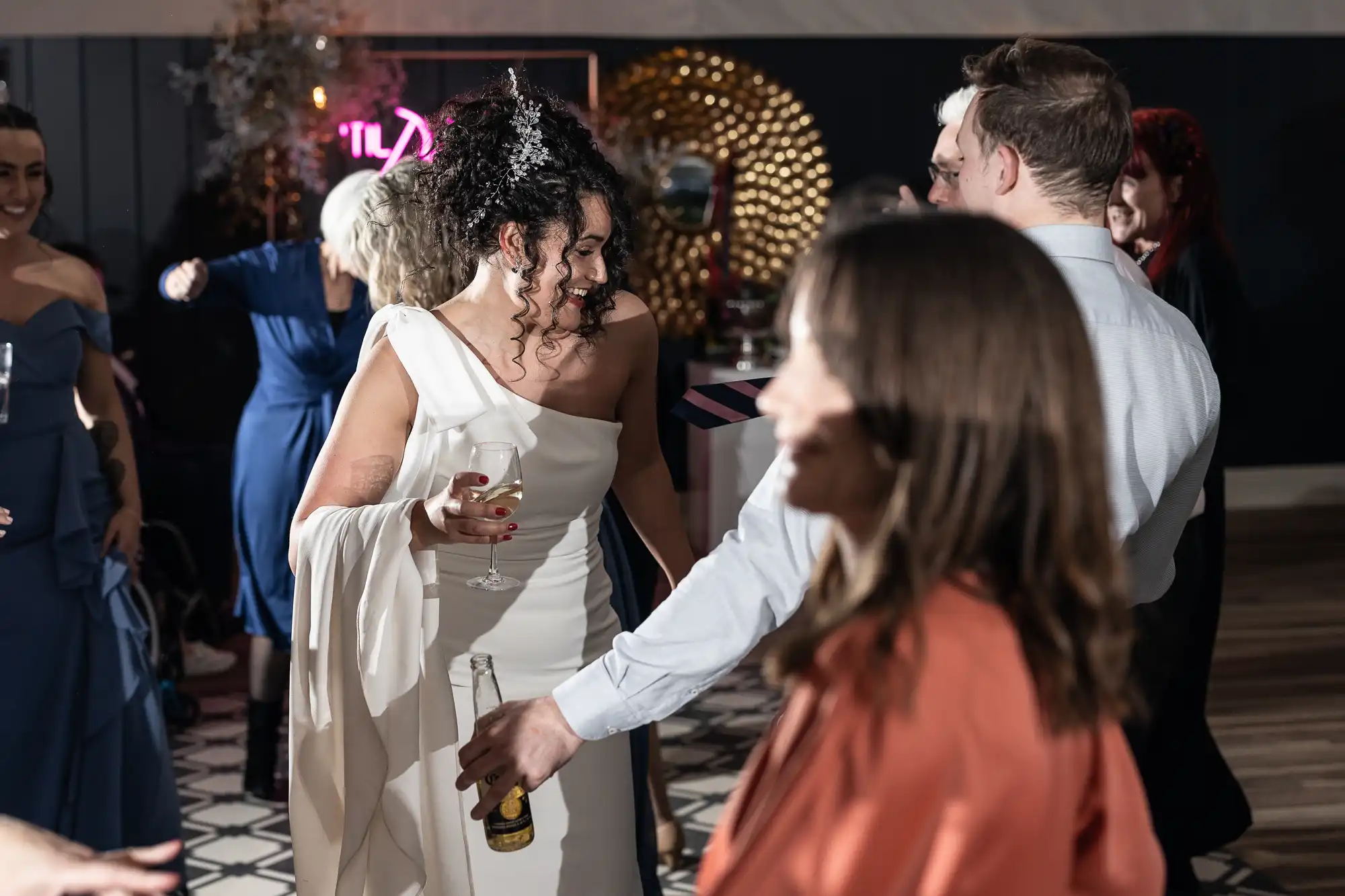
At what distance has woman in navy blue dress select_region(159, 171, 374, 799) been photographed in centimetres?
418

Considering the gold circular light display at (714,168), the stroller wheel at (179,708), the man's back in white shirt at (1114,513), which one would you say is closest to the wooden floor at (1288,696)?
the man's back in white shirt at (1114,513)

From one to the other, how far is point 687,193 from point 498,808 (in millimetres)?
6713

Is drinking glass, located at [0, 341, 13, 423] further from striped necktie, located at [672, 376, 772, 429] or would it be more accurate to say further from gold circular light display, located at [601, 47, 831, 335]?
gold circular light display, located at [601, 47, 831, 335]

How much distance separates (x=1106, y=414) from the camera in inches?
70.4

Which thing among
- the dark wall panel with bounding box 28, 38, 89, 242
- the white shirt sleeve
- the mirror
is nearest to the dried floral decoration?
the dark wall panel with bounding box 28, 38, 89, 242

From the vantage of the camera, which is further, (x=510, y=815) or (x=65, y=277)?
(x=65, y=277)

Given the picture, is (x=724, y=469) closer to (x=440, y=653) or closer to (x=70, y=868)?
(x=440, y=653)

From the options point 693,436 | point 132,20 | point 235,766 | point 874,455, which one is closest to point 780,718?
point 874,455

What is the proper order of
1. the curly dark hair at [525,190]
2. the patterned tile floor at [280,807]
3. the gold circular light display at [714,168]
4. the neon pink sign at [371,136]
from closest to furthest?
1. the curly dark hair at [525,190]
2. the patterned tile floor at [280,807]
3. the neon pink sign at [371,136]
4. the gold circular light display at [714,168]

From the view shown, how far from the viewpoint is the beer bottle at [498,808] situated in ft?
5.88

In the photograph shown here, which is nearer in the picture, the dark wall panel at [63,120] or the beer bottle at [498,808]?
the beer bottle at [498,808]

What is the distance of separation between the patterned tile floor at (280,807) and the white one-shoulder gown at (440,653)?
1.35 meters

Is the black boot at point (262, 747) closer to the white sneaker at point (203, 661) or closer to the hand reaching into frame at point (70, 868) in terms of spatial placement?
the white sneaker at point (203, 661)

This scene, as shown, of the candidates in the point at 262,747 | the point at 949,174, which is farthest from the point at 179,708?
the point at 949,174
